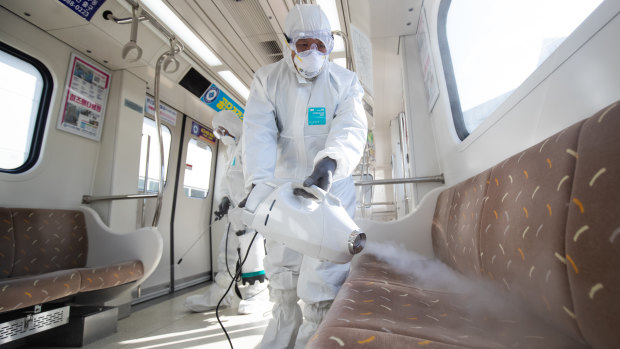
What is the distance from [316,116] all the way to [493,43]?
1.01m

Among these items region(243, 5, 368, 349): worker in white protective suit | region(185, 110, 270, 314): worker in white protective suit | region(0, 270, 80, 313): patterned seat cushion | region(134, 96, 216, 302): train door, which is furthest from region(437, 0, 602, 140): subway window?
region(134, 96, 216, 302): train door

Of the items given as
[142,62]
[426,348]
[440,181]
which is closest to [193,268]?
[142,62]

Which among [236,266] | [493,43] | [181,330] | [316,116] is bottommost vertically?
[181,330]

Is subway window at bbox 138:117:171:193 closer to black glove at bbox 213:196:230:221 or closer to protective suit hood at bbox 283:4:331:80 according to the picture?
black glove at bbox 213:196:230:221

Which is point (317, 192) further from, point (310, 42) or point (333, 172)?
point (310, 42)

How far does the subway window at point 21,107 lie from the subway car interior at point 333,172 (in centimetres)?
1

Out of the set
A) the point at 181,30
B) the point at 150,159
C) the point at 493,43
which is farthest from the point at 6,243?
the point at 493,43

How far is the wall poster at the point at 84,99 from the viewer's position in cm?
252

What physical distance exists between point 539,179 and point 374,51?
9.61 feet

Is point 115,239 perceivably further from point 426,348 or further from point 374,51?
point 374,51

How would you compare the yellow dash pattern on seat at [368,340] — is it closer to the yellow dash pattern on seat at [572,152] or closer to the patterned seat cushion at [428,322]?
the patterned seat cushion at [428,322]

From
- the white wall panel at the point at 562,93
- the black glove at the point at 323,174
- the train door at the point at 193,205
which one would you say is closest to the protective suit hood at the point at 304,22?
the black glove at the point at 323,174

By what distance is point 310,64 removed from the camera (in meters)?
1.54

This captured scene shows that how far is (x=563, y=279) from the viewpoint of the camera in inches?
21.6
